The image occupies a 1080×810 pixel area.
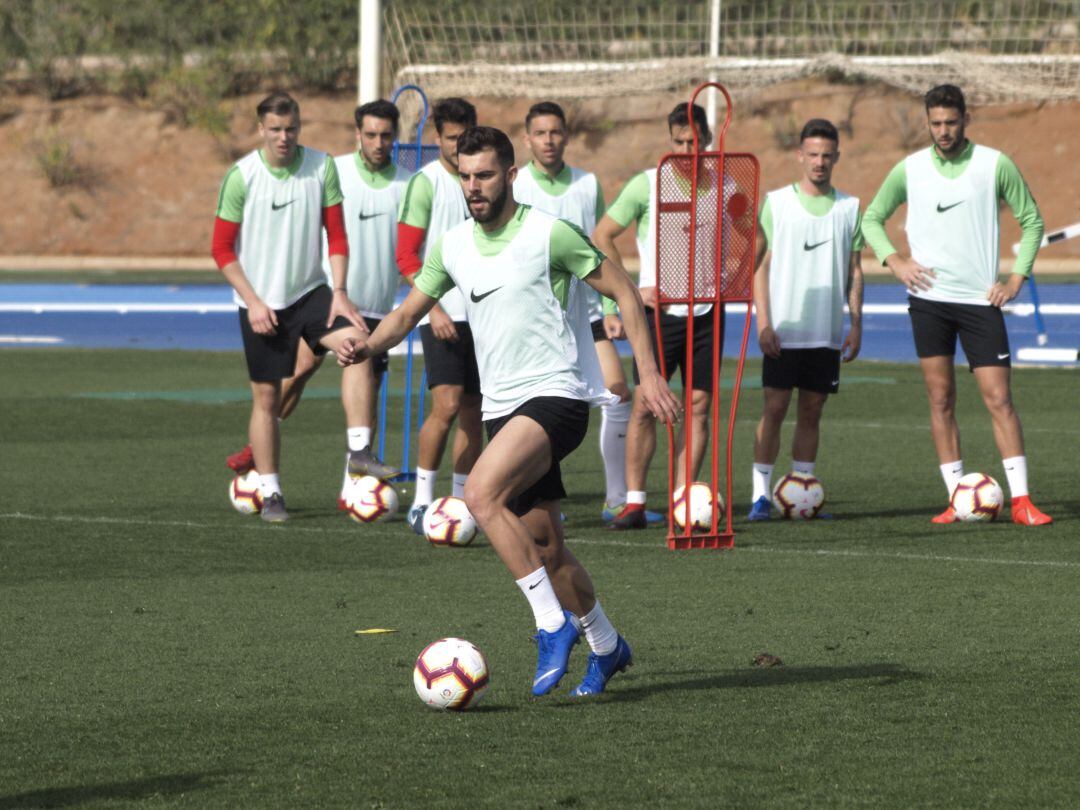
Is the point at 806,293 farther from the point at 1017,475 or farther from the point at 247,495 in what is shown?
the point at 247,495

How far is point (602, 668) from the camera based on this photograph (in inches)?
254

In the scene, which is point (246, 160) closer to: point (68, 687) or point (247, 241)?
point (247, 241)

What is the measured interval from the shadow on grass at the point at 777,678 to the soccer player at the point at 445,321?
3.95m

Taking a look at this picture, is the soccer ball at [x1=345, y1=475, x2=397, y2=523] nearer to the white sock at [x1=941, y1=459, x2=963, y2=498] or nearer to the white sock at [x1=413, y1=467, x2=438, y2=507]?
the white sock at [x1=413, y1=467, x2=438, y2=507]

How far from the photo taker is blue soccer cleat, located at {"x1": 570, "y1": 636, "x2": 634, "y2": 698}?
6.43 metres

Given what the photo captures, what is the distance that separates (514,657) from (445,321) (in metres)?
3.46

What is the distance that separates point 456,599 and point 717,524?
199cm

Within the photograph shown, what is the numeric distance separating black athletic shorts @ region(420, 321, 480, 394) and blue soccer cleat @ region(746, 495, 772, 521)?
1.75 meters

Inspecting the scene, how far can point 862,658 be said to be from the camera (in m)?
6.96

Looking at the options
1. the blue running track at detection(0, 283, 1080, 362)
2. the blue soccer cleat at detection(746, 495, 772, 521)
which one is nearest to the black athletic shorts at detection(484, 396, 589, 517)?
the blue soccer cleat at detection(746, 495, 772, 521)

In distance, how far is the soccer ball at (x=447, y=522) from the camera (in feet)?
32.0

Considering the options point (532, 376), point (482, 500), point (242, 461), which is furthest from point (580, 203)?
point (482, 500)

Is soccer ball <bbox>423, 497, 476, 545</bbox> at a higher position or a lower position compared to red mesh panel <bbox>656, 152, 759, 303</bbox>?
lower

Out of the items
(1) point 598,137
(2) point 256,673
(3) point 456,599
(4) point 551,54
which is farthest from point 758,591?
(1) point 598,137
